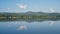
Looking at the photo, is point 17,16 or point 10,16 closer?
point 10,16

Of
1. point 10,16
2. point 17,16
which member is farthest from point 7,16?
point 17,16

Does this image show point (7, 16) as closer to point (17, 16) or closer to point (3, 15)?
point (3, 15)

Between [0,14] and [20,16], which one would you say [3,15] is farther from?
[20,16]

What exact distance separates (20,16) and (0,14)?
7755 mm

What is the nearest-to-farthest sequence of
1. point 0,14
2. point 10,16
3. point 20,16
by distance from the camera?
point 0,14 → point 10,16 → point 20,16

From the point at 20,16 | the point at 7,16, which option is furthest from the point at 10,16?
the point at 20,16

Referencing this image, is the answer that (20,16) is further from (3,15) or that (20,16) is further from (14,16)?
(3,15)

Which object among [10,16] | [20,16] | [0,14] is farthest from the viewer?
[20,16]

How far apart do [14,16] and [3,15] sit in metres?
4.52

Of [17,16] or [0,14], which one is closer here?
[0,14]

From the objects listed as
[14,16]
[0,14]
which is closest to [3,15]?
[0,14]

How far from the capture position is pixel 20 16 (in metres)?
46.9

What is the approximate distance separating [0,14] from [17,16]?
7.31 metres

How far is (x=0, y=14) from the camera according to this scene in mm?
41000
